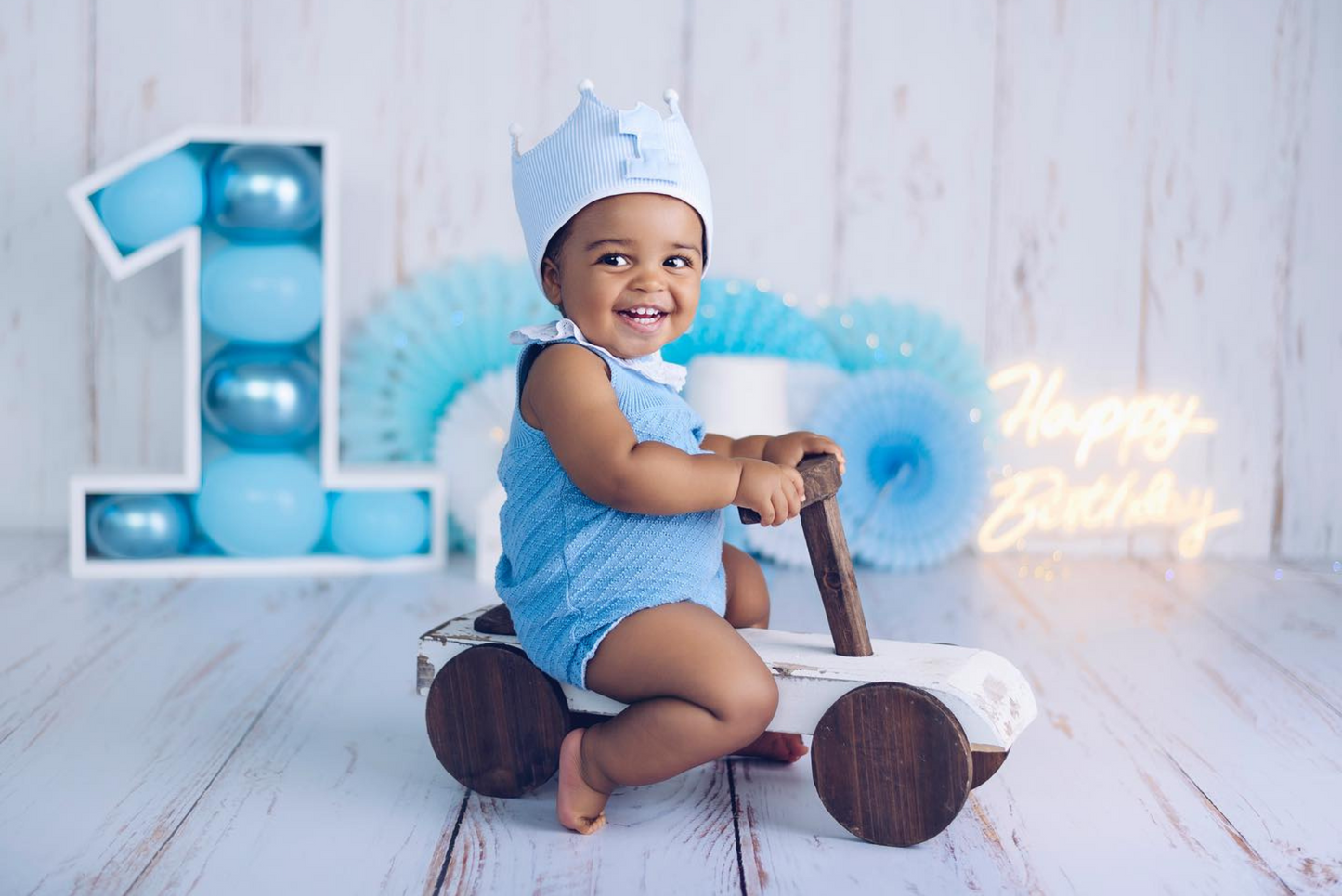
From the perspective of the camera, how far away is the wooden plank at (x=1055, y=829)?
42.9 inches

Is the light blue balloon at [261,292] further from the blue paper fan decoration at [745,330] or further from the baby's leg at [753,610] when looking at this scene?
the baby's leg at [753,610]

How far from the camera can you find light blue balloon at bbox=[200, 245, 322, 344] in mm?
2215

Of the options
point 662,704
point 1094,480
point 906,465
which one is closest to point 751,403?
point 906,465

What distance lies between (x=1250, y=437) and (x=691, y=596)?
6.13 feet

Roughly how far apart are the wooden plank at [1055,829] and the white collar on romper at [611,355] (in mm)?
436

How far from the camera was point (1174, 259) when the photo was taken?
2.62 metres

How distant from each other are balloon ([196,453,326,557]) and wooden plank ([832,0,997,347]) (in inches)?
45.7

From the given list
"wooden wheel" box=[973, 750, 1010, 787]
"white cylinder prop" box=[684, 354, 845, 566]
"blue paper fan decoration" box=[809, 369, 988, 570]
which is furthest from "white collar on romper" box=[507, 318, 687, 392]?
"blue paper fan decoration" box=[809, 369, 988, 570]

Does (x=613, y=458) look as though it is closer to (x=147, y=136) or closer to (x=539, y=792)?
(x=539, y=792)

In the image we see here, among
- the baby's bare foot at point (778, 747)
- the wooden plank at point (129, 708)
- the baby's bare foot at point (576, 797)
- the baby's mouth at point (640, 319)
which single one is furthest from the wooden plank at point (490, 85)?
the baby's bare foot at point (576, 797)

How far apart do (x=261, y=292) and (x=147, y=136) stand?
0.56 m

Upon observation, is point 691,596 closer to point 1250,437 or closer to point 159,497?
point 159,497

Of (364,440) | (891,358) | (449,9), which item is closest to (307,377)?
(364,440)

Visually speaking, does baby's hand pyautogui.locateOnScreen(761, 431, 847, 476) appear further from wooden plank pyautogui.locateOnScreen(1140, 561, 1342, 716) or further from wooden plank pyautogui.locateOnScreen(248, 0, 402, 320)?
wooden plank pyautogui.locateOnScreen(248, 0, 402, 320)
